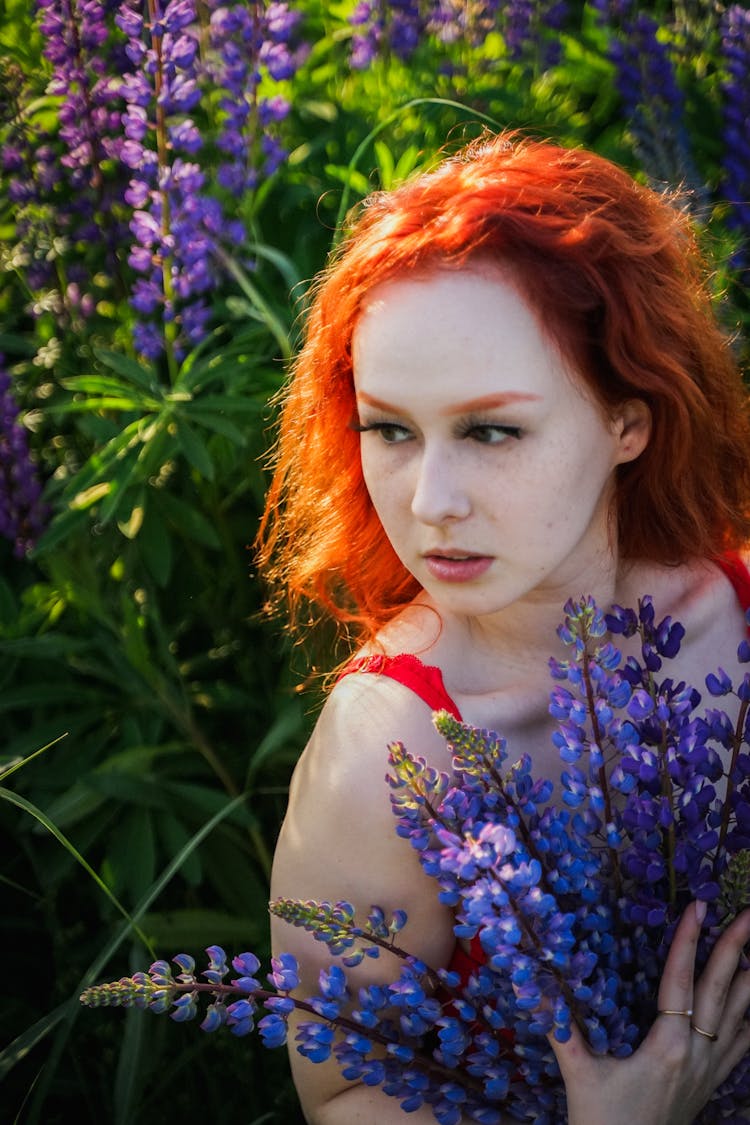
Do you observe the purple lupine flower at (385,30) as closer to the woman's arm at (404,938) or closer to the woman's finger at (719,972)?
the woman's arm at (404,938)

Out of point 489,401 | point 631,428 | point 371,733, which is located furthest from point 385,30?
point 371,733

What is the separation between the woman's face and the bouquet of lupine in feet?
0.50

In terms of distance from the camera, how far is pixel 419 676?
57.3 inches

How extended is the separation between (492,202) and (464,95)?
1.05 m

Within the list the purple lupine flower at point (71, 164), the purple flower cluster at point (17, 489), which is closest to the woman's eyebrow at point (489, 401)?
the purple flower cluster at point (17, 489)

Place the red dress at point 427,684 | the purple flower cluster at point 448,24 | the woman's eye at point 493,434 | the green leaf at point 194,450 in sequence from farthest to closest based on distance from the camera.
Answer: the purple flower cluster at point 448,24 → the green leaf at point 194,450 → the red dress at point 427,684 → the woman's eye at point 493,434

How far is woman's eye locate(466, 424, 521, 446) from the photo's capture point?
1328 millimetres

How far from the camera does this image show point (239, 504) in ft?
7.45

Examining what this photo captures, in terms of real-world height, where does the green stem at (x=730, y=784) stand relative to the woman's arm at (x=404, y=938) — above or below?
above

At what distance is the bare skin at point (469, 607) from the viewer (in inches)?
50.1

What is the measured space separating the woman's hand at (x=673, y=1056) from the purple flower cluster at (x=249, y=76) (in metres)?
1.39

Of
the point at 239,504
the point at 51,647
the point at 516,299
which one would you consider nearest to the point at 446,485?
the point at 516,299

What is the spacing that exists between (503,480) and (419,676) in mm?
258

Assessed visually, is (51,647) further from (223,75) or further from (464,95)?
(464,95)
